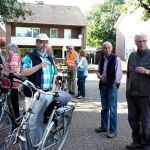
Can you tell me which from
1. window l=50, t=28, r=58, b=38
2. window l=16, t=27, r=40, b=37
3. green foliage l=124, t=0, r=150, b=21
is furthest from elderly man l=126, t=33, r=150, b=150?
window l=50, t=28, r=58, b=38

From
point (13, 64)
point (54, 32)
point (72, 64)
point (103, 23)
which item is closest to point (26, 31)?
point (54, 32)

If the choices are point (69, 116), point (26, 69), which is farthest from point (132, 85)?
point (26, 69)

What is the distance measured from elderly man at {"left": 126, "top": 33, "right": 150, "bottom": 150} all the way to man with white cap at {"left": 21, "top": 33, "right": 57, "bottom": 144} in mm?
1450

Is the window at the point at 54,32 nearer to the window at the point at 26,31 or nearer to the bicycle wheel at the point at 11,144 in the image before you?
the window at the point at 26,31

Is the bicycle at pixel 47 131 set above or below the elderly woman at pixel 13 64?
below

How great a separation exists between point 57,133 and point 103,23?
85.5 meters

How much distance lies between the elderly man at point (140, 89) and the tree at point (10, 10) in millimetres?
9478

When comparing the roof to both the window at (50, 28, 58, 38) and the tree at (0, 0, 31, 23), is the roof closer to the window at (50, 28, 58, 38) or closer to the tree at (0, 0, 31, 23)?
the window at (50, 28, 58, 38)

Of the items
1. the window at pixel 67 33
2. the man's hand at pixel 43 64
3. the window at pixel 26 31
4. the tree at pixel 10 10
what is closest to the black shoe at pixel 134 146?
the man's hand at pixel 43 64

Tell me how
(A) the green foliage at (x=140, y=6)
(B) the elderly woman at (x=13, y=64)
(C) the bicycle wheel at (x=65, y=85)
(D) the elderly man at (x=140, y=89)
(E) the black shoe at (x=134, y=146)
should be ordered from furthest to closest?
(A) the green foliage at (x=140, y=6) < (C) the bicycle wheel at (x=65, y=85) < (B) the elderly woman at (x=13, y=64) < (E) the black shoe at (x=134, y=146) < (D) the elderly man at (x=140, y=89)

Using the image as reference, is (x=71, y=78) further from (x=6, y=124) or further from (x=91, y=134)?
(x=6, y=124)

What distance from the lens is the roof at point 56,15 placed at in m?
60.3

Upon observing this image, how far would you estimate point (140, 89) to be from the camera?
7500 mm

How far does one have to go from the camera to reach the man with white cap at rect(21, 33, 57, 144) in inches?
259
